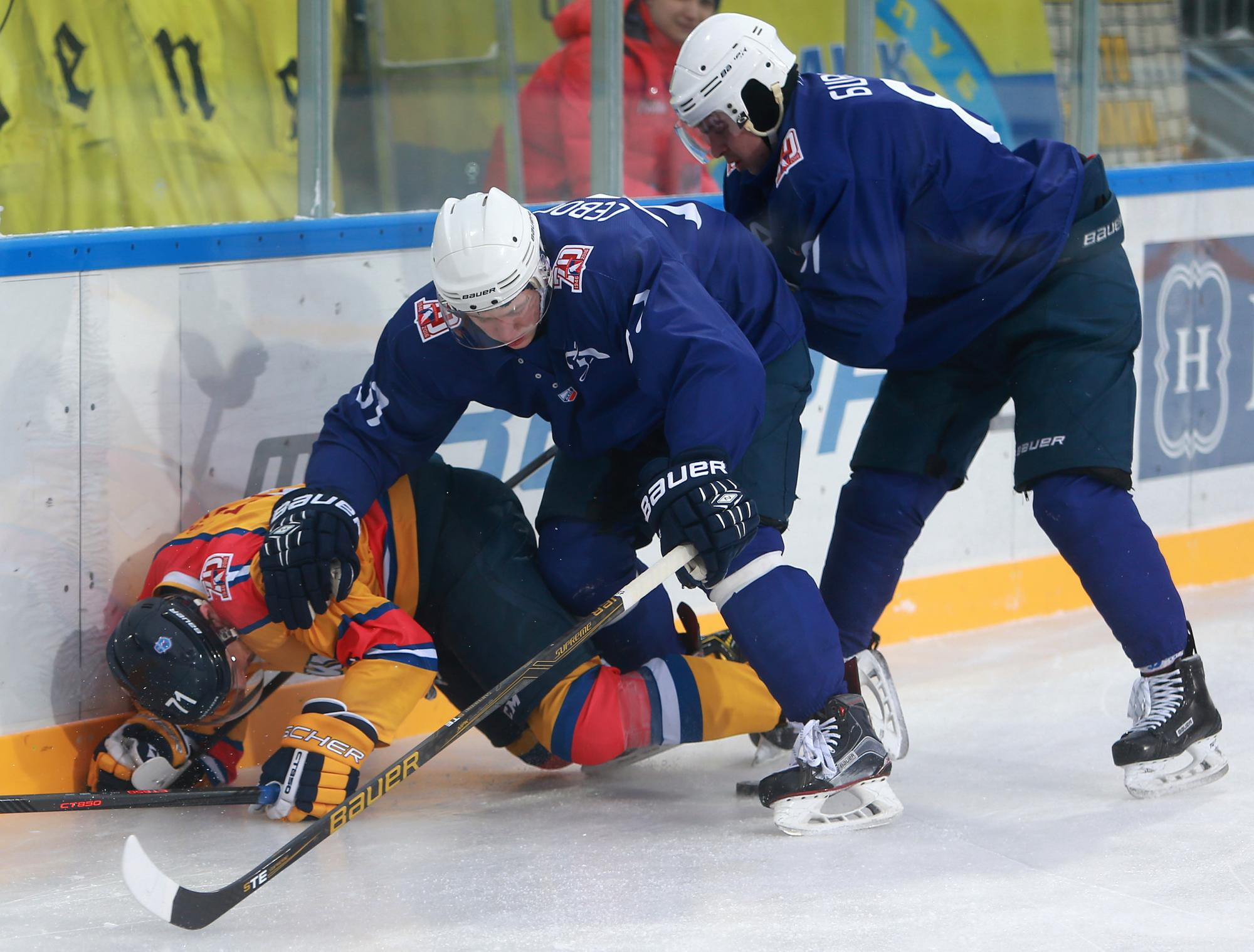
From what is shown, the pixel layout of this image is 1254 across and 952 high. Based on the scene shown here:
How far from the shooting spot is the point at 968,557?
4.21 metres

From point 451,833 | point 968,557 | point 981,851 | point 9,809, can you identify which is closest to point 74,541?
point 9,809

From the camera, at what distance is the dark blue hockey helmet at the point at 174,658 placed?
8.72ft

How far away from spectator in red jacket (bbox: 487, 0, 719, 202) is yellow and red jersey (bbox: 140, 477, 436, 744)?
3.67 ft

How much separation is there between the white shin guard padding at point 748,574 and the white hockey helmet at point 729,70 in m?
0.76

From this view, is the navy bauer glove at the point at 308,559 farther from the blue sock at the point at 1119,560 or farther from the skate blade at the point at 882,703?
the blue sock at the point at 1119,560

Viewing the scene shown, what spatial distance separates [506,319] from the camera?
8.38 ft

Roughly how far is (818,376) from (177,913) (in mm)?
2226

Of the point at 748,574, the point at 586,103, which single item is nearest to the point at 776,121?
the point at 748,574

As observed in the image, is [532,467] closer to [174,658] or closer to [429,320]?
[429,320]

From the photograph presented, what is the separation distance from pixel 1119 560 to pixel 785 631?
2.05 ft

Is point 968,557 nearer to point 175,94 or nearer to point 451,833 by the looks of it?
point 451,833

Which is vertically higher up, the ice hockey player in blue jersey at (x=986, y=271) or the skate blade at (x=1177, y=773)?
the ice hockey player in blue jersey at (x=986, y=271)

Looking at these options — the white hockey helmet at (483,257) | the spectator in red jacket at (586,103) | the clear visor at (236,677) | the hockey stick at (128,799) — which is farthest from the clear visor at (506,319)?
the spectator in red jacket at (586,103)

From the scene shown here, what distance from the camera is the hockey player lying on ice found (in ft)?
8.79
